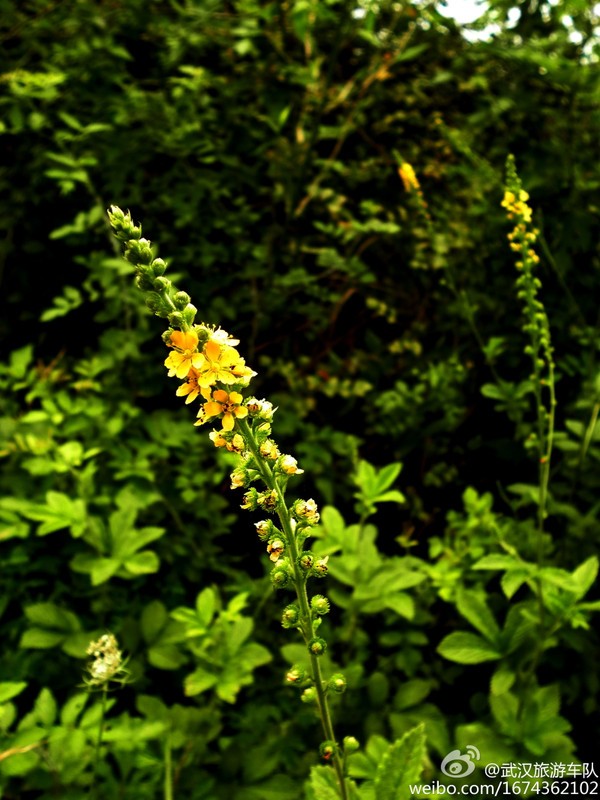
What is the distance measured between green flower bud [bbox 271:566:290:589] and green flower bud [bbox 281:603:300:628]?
5 cm

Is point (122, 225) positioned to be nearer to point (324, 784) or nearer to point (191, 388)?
point (191, 388)

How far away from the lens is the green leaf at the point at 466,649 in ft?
7.27

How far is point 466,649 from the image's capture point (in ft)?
7.38

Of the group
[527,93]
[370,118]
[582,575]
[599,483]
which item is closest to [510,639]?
[582,575]

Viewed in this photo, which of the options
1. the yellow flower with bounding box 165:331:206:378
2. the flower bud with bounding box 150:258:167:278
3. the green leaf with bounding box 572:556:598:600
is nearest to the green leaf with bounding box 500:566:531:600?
the green leaf with bounding box 572:556:598:600

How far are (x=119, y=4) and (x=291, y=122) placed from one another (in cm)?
148

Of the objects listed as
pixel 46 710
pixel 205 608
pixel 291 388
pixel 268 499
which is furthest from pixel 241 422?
pixel 291 388

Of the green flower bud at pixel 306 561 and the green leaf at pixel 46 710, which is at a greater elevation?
the green flower bud at pixel 306 561

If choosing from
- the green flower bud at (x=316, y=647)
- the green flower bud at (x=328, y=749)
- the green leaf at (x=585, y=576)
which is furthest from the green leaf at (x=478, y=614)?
the green flower bud at (x=316, y=647)

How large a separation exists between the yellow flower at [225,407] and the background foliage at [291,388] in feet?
4.07

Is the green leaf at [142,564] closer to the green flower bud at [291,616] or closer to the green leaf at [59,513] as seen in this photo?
the green leaf at [59,513]

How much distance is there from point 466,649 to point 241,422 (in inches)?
62.6

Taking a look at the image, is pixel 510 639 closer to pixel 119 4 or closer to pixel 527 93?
pixel 527 93

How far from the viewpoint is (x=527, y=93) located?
13.0 feet
